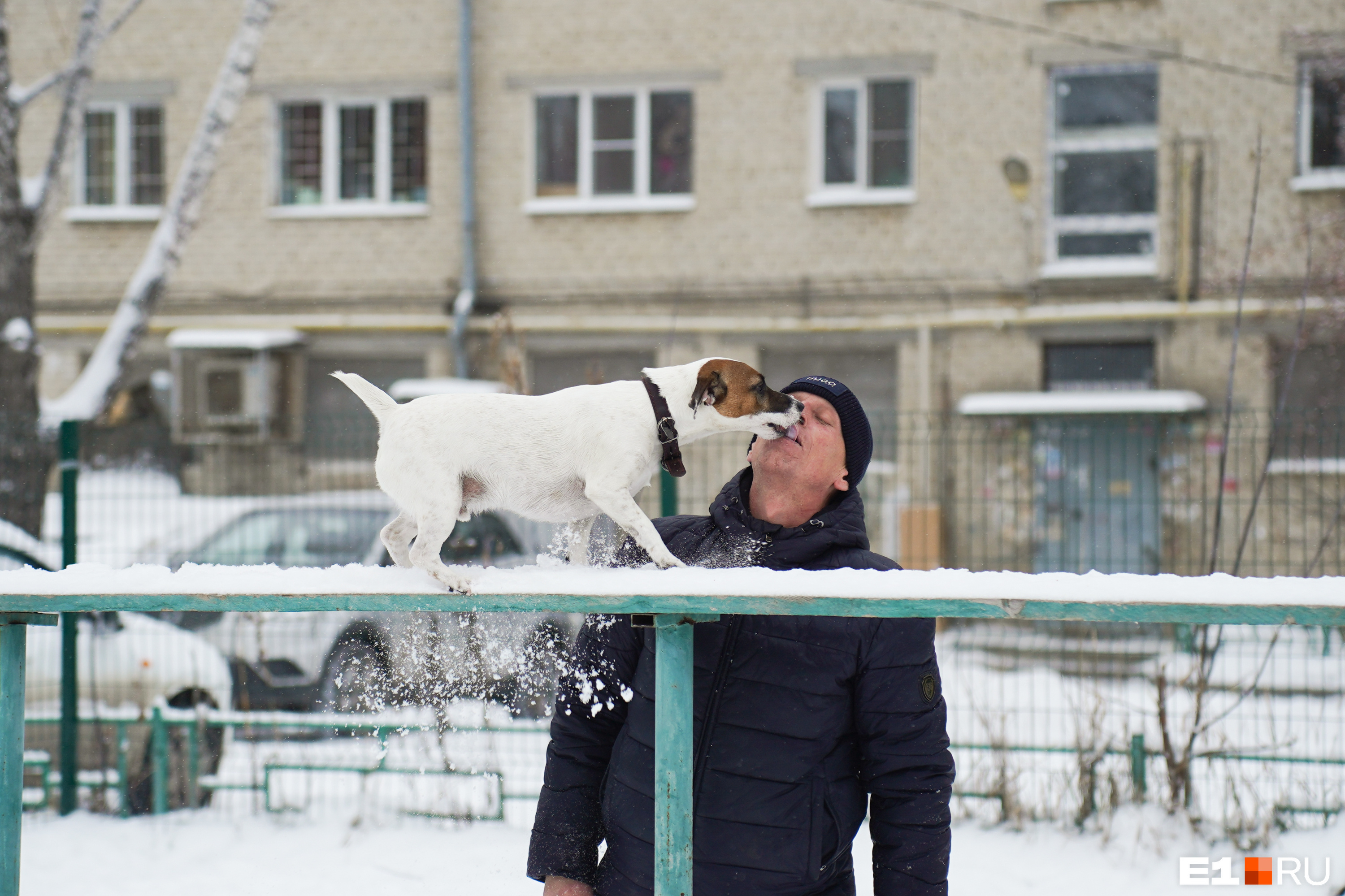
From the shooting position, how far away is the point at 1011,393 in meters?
11.9

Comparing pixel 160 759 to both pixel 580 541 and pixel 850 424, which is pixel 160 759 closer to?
pixel 580 541

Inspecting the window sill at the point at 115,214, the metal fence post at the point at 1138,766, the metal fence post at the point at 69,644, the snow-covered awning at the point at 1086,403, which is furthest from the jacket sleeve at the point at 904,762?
the window sill at the point at 115,214

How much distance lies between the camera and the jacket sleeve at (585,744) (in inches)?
96.1

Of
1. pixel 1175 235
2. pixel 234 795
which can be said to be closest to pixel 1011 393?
pixel 1175 235

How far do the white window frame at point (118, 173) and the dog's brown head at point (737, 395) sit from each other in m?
13.2

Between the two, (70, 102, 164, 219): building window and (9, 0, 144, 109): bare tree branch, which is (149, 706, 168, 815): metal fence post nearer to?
(9, 0, 144, 109): bare tree branch

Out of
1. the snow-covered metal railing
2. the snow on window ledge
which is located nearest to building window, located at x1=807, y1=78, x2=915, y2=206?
the snow on window ledge

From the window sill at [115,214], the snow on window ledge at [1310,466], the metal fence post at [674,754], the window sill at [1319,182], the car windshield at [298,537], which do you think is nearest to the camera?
the metal fence post at [674,754]

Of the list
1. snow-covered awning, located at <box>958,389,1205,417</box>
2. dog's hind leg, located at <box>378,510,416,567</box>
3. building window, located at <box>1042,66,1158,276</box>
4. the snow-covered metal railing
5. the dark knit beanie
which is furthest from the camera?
building window, located at <box>1042,66,1158,276</box>

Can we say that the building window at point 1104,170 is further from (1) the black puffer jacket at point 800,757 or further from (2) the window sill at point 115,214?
(1) the black puffer jacket at point 800,757

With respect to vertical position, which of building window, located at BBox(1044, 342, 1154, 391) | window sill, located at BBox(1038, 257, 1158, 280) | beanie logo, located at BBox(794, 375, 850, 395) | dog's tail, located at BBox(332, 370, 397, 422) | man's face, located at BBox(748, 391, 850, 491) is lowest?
man's face, located at BBox(748, 391, 850, 491)

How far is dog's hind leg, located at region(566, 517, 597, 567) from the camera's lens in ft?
7.52

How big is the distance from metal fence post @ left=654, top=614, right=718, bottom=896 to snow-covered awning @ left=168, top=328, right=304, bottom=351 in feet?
37.4

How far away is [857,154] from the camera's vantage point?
40.9 feet
